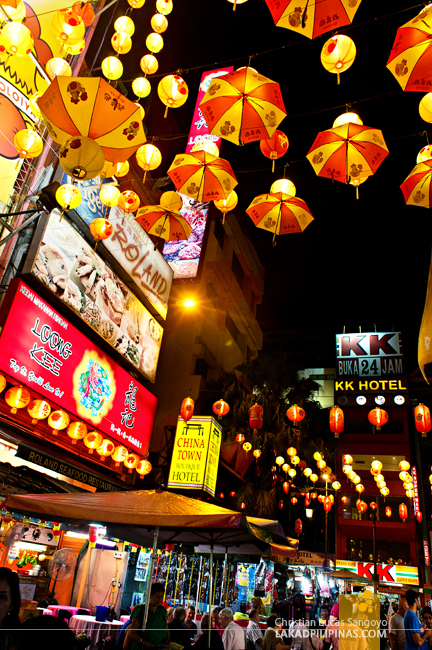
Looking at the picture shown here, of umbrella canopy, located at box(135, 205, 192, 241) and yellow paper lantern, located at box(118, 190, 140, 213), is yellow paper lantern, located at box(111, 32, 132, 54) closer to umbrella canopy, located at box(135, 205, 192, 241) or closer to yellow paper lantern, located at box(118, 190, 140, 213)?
yellow paper lantern, located at box(118, 190, 140, 213)

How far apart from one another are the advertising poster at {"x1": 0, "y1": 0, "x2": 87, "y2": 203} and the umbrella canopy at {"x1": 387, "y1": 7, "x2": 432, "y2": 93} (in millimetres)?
7831

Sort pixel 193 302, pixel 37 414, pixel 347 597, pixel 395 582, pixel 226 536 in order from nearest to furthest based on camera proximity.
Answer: pixel 347 597 → pixel 226 536 → pixel 37 414 → pixel 193 302 → pixel 395 582

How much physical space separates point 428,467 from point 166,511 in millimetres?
40079

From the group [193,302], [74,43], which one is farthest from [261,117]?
[193,302]

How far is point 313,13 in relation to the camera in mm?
6156

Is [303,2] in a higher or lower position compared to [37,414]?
higher

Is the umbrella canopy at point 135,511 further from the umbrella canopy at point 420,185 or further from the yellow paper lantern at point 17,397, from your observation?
the umbrella canopy at point 420,185

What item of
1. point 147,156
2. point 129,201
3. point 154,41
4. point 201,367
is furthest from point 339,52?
point 201,367

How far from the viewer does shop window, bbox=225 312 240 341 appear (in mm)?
27328

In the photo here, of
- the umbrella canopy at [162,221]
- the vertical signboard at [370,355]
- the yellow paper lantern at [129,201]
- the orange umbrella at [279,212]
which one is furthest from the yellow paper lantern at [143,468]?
the vertical signboard at [370,355]

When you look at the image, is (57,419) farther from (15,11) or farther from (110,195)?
(15,11)

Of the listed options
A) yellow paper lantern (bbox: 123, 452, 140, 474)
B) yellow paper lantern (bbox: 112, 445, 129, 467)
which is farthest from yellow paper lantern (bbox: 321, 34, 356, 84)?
yellow paper lantern (bbox: 123, 452, 140, 474)

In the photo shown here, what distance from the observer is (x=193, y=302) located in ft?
70.5

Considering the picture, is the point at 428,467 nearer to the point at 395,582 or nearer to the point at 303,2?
the point at 395,582
